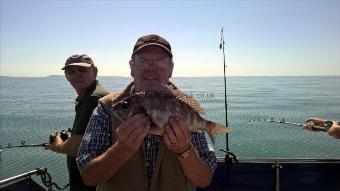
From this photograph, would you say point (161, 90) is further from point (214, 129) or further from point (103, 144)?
point (103, 144)

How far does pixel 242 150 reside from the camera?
26844 millimetres

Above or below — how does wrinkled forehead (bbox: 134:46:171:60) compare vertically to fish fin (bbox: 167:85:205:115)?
above

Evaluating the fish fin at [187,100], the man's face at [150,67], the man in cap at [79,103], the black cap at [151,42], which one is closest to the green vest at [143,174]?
the man's face at [150,67]

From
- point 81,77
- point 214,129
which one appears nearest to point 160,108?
point 214,129

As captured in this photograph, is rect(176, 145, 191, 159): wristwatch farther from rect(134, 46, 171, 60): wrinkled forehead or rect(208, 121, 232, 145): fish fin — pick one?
rect(134, 46, 171, 60): wrinkled forehead

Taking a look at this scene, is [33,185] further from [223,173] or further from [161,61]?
[161,61]

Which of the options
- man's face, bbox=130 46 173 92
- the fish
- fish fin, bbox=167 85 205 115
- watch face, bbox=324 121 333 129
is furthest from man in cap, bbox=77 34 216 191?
watch face, bbox=324 121 333 129

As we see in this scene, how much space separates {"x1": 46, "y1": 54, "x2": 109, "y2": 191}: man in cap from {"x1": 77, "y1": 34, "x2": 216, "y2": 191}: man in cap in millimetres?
1107

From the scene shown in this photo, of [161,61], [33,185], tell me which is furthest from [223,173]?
[161,61]

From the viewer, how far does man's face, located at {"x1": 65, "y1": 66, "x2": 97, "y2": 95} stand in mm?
5363

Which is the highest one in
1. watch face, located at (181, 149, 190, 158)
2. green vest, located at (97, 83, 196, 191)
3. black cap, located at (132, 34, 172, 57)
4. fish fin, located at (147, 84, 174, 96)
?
black cap, located at (132, 34, 172, 57)

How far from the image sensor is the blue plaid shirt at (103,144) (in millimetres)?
3309

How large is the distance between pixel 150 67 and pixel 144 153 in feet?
2.76

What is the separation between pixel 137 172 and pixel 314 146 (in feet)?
91.9
